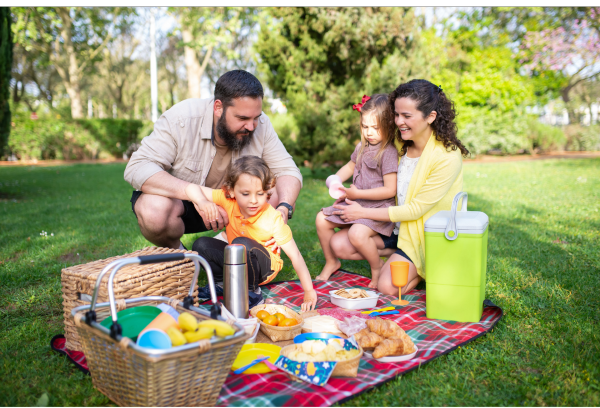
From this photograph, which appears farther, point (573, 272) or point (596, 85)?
point (596, 85)

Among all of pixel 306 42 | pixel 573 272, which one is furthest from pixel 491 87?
pixel 573 272

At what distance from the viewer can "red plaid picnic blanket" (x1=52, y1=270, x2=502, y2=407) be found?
190 cm

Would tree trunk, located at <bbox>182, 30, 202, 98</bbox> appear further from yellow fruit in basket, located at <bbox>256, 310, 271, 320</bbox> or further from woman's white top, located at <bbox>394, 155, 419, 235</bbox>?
yellow fruit in basket, located at <bbox>256, 310, 271, 320</bbox>

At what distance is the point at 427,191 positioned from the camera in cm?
315

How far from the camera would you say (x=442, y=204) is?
10.6 ft

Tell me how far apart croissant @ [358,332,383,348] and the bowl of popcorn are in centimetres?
64

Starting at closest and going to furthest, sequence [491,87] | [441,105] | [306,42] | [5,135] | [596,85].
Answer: [441,105]
[5,135]
[306,42]
[491,87]
[596,85]

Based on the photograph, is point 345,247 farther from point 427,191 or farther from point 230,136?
Answer: point 230,136

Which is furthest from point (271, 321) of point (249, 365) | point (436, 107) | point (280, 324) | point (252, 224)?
point (436, 107)

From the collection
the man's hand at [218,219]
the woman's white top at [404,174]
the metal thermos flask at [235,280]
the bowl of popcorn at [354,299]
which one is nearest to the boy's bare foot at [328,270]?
the bowl of popcorn at [354,299]

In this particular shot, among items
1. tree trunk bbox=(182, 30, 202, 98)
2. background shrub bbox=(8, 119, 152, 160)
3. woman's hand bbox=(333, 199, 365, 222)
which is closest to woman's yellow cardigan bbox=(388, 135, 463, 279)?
woman's hand bbox=(333, 199, 365, 222)

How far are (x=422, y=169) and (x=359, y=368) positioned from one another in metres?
1.61

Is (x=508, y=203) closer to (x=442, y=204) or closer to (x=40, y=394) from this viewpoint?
(x=442, y=204)

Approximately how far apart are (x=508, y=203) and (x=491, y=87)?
12184 mm
